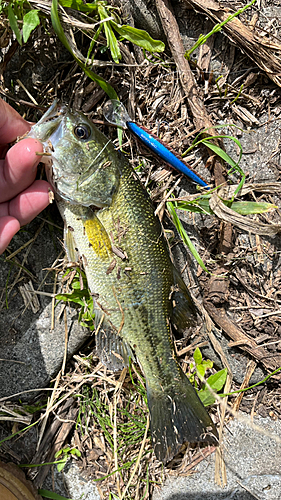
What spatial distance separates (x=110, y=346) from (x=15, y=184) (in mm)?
1366

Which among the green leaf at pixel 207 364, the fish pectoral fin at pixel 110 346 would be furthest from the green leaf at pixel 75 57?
the green leaf at pixel 207 364

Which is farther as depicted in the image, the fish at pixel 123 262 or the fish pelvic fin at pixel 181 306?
the fish pelvic fin at pixel 181 306

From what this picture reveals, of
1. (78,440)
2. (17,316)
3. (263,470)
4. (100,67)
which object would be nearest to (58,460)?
(78,440)

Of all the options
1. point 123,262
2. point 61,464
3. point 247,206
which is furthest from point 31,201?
point 61,464

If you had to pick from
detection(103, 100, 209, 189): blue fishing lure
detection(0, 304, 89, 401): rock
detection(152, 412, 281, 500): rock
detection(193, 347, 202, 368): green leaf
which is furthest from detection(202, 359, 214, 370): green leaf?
detection(103, 100, 209, 189): blue fishing lure

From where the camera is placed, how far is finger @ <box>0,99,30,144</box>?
2383 millimetres

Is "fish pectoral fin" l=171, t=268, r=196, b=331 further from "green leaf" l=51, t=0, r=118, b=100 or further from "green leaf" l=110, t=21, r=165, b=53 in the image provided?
"green leaf" l=110, t=21, r=165, b=53

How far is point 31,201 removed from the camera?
2.50 m

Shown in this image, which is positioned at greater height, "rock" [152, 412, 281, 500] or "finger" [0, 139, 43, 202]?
"finger" [0, 139, 43, 202]

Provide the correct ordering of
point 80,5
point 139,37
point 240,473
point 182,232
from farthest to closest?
point 240,473
point 182,232
point 139,37
point 80,5

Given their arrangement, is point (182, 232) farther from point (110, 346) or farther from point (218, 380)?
point (218, 380)

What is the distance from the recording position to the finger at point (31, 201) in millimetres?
2496

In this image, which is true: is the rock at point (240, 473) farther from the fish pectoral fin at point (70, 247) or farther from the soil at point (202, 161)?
the fish pectoral fin at point (70, 247)

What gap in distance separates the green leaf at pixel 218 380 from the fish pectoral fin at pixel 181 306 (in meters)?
0.52
